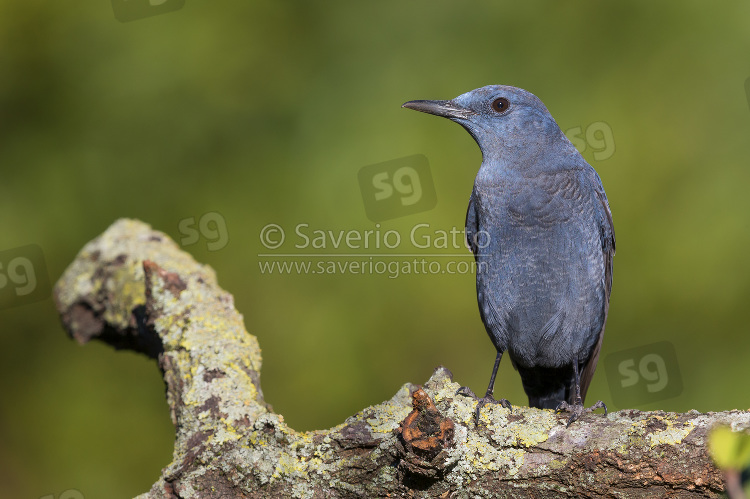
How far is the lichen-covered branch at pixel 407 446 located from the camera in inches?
98.9

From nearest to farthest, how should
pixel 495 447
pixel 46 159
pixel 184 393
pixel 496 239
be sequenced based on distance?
1. pixel 495 447
2. pixel 184 393
3. pixel 496 239
4. pixel 46 159

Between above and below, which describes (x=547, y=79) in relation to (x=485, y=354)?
above

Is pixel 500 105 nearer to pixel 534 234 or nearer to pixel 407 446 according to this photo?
pixel 534 234

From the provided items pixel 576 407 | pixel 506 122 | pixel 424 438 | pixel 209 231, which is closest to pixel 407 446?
pixel 424 438

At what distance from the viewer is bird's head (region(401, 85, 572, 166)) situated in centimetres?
403

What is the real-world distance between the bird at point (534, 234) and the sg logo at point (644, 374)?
790 mm

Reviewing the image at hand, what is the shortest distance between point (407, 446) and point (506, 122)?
2.14 meters

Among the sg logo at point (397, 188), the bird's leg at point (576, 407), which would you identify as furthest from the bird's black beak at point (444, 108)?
the bird's leg at point (576, 407)

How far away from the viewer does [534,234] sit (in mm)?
3818

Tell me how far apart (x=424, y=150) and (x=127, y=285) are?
7.02 ft

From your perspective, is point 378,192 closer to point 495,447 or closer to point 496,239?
point 496,239

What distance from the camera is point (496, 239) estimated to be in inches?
154

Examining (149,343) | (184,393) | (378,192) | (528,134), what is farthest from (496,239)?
(149,343)

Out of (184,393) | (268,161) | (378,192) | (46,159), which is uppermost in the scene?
(46,159)
